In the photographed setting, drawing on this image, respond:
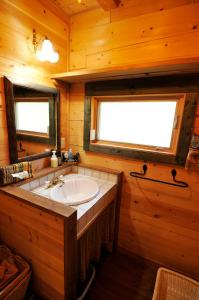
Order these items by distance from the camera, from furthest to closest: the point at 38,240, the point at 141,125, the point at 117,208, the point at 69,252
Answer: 1. the point at 117,208
2. the point at 141,125
3. the point at 38,240
4. the point at 69,252

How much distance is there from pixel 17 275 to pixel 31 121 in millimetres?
1193

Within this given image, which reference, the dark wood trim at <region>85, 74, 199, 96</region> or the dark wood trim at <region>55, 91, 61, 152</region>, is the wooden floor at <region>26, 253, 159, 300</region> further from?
the dark wood trim at <region>85, 74, 199, 96</region>

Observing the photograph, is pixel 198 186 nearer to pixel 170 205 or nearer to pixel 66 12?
pixel 170 205

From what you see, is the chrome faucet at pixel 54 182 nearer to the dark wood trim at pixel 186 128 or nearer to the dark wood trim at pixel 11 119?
the dark wood trim at pixel 11 119

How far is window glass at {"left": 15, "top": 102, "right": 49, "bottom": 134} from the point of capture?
129 cm

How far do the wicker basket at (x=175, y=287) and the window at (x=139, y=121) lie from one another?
1045 mm

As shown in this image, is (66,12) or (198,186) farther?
(66,12)

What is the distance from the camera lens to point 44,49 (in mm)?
1289

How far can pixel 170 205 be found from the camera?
1411mm

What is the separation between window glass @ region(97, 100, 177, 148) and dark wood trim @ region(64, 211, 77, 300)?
0.97 metres

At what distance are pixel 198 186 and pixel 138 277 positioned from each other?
1.05 metres

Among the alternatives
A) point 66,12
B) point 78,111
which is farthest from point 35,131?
point 66,12

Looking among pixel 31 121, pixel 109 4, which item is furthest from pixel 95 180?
pixel 109 4

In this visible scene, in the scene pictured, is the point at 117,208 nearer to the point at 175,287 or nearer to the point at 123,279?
the point at 123,279
